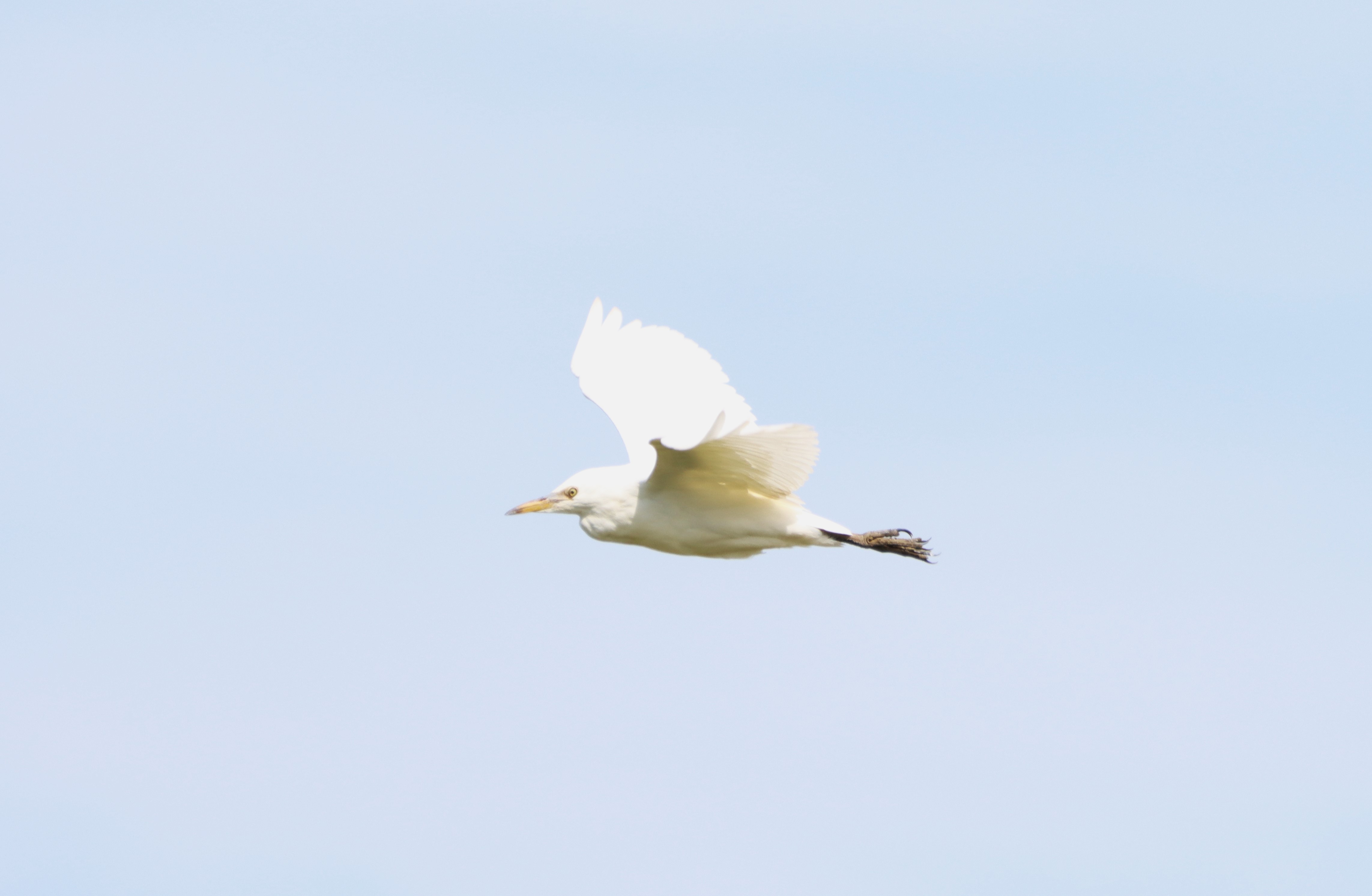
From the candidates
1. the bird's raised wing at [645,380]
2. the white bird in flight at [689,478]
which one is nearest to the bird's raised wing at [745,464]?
the white bird in flight at [689,478]

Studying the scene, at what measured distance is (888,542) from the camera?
61.7ft

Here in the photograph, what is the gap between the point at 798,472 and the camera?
1791 cm

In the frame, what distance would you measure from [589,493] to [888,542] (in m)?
3.09

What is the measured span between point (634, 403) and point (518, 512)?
200 centimetres

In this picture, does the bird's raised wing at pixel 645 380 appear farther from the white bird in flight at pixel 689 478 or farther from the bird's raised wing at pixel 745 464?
the bird's raised wing at pixel 745 464

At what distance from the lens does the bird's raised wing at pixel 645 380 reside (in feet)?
64.7

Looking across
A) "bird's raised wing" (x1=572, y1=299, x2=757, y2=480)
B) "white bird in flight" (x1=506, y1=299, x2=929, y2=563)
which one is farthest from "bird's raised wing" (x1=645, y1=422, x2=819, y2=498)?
"bird's raised wing" (x1=572, y1=299, x2=757, y2=480)

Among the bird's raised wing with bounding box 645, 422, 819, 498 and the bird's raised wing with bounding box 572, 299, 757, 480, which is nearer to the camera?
the bird's raised wing with bounding box 645, 422, 819, 498

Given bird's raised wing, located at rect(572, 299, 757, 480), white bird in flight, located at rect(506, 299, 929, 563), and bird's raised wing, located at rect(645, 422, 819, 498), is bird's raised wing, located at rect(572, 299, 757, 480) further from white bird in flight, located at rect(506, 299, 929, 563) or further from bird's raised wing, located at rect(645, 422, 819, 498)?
bird's raised wing, located at rect(645, 422, 819, 498)

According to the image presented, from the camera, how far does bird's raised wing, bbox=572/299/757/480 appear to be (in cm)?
1973

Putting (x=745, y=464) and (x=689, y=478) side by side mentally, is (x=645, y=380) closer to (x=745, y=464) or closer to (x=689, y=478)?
(x=689, y=478)

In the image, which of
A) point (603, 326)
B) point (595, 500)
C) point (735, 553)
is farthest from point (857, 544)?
point (603, 326)

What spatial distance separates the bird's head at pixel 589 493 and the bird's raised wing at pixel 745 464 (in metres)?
0.37

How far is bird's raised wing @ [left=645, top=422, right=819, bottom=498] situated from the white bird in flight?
2cm
